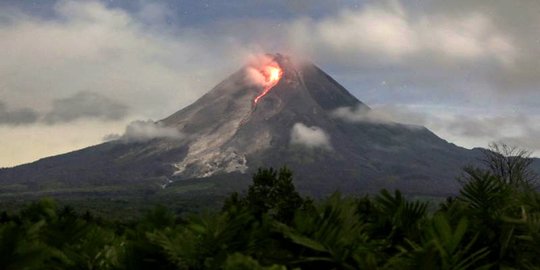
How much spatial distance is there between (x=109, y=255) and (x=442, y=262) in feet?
5.22

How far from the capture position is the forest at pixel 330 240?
2.37 metres

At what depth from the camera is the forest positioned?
2.37 metres

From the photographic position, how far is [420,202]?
140 inches

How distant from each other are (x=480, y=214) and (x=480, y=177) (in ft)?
0.83

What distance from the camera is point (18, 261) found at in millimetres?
2111

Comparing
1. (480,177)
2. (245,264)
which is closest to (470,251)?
(480,177)

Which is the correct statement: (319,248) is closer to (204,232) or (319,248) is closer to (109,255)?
(204,232)

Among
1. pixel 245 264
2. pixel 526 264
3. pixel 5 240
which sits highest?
pixel 5 240

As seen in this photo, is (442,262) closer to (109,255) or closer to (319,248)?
(319,248)

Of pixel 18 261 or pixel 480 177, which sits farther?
pixel 480 177

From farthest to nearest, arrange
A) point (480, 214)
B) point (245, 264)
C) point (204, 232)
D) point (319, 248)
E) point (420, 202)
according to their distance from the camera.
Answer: point (420, 202), point (480, 214), point (204, 232), point (319, 248), point (245, 264)

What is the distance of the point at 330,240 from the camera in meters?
2.65

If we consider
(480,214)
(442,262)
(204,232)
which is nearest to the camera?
(442,262)

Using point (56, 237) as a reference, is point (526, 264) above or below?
below
